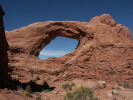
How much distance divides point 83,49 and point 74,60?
62.2 inches

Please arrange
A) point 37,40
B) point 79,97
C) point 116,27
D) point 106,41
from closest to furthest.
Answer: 1. point 79,97
2. point 106,41
3. point 116,27
4. point 37,40

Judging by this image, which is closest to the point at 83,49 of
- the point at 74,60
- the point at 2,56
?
the point at 74,60

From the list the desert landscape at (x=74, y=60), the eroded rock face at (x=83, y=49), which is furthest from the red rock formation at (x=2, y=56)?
the eroded rock face at (x=83, y=49)

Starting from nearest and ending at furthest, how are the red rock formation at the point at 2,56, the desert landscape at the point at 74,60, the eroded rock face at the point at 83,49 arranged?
the red rock formation at the point at 2,56 → the desert landscape at the point at 74,60 → the eroded rock face at the point at 83,49

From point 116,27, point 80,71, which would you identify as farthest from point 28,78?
point 116,27

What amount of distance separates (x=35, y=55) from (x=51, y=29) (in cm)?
403

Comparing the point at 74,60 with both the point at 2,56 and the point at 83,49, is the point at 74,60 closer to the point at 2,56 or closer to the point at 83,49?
the point at 83,49

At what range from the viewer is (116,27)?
63.4ft

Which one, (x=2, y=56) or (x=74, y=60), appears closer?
(x=2, y=56)

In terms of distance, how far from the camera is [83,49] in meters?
18.4

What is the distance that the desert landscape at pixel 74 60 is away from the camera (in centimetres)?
1473

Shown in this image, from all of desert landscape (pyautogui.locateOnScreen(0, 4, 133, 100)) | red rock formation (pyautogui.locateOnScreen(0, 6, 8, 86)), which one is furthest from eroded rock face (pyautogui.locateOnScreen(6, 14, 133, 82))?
red rock formation (pyautogui.locateOnScreen(0, 6, 8, 86))

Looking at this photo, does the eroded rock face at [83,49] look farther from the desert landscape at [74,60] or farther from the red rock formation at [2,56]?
the red rock formation at [2,56]

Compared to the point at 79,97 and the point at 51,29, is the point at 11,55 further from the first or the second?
the point at 79,97
